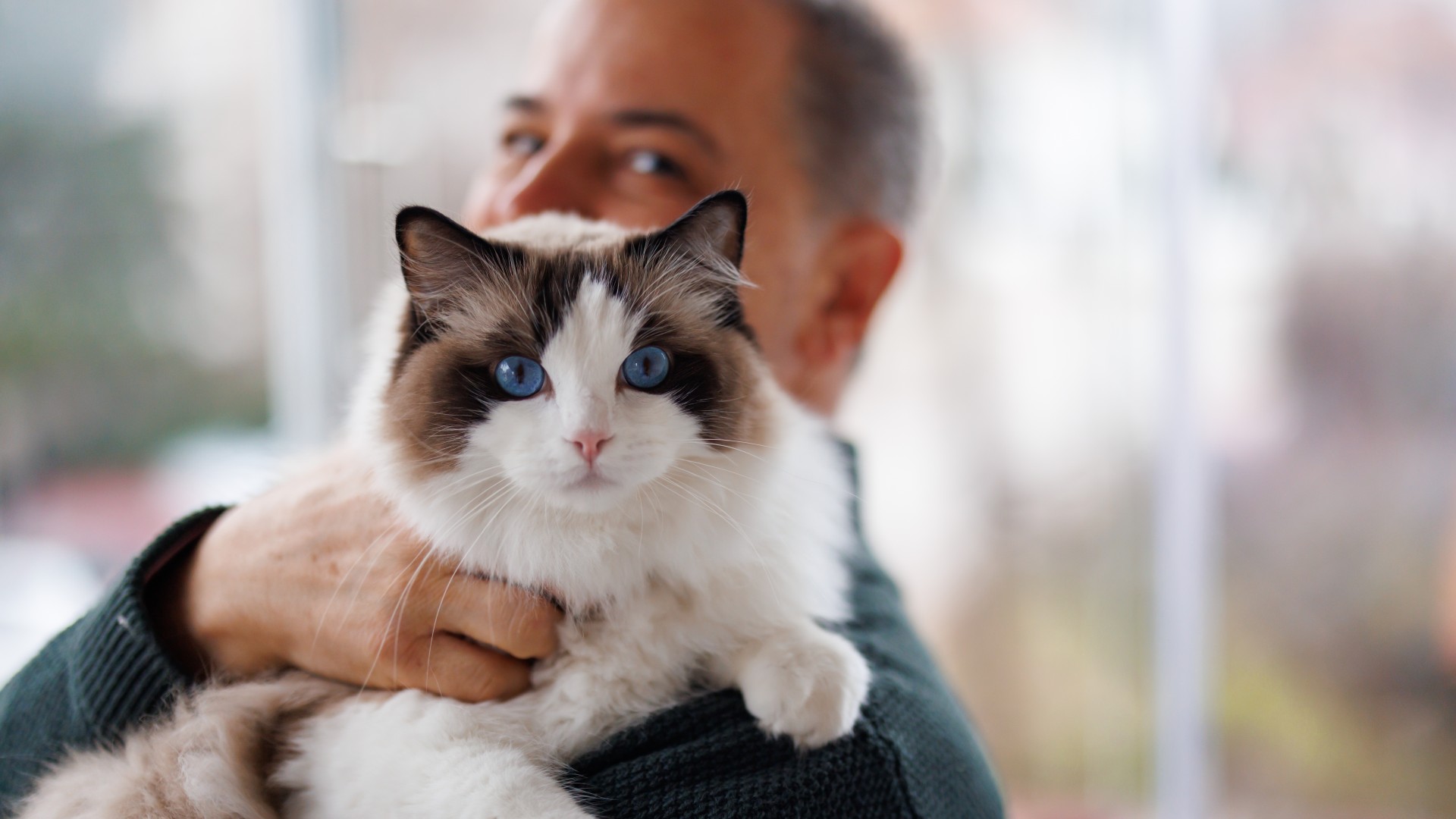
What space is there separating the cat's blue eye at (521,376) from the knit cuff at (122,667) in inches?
23.9

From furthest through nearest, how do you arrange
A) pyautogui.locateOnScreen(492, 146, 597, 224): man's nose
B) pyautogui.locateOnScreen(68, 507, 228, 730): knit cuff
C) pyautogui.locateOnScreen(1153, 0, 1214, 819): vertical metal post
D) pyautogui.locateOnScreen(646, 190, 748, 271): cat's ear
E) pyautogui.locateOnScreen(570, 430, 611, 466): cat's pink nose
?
pyautogui.locateOnScreen(1153, 0, 1214, 819): vertical metal post, pyautogui.locateOnScreen(492, 146, 597, 224): man's nose, pyautogui.locateOnScreen(68, 507, 228, 730): knit cuff, pyautogui.locateOnScreen(646, 190, 748, 271): cat's ear, pyautogui.locateOnScreen(570, 430, 611, 466): cat's pink nose

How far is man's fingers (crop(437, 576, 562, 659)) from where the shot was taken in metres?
1.09

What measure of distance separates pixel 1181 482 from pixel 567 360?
2.75 meters

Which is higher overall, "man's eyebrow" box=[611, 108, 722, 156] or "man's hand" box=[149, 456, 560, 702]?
"man's eyebrow" box=[611, 108, 722, 156]

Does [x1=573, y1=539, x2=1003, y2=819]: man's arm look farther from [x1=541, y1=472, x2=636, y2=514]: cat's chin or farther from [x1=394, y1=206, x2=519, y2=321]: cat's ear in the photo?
[x1=394, y1=206, x2=519, y2=321]: cat's ear

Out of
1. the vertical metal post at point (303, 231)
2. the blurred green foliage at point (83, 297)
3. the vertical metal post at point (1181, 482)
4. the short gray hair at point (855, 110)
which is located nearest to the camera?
the short gray hair at point (855, 110)

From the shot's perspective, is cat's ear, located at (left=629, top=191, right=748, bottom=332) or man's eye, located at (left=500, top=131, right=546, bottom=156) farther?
man's eye, located at (left=500, top=131, right=546, bottom=156)

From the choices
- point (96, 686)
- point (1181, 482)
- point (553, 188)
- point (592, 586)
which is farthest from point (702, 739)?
point (1181, 482)

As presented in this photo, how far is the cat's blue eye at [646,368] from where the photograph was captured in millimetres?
1078

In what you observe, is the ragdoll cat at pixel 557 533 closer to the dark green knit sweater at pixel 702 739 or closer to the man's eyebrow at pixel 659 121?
the dark green knit sweater at pixel 702 739

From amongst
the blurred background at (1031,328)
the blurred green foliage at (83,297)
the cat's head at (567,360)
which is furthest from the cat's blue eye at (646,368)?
the blurred green foliage at (83,297)

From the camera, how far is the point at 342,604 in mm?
1148

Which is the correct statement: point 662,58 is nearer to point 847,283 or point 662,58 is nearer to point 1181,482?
point 847,283

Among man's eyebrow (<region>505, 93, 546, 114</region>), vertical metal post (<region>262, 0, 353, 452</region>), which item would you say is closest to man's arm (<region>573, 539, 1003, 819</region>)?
man's eyebrow (<region>505, 93, 546, 114</region>)
